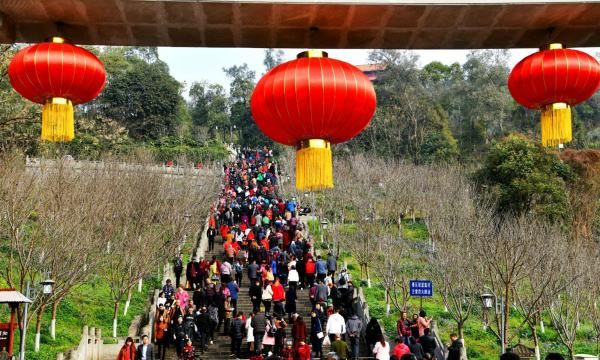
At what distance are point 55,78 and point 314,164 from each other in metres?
2.15

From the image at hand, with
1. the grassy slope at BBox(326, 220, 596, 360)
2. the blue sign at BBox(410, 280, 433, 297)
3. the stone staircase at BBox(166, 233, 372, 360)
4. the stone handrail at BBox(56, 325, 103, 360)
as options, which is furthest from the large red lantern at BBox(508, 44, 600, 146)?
the grassy slope at BBox(326, 220, 596, 360)

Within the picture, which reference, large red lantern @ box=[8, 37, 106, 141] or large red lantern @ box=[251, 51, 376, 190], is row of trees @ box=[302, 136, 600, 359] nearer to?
large red lantern @ box=[251, 51, 376, 190]

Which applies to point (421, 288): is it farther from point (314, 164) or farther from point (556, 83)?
point (314, 164)

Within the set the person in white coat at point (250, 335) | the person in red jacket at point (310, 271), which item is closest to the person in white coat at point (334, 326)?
the person in white coat at point (250, 335)

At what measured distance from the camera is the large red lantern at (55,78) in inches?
233

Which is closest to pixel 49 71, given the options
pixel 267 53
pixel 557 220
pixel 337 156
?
pixel 557 220

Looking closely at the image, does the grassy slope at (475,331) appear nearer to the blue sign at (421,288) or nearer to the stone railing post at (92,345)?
the blue sign at (421,288)

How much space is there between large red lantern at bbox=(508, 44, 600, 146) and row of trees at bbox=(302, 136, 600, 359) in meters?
11.7

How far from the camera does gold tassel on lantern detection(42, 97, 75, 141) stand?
5980mm

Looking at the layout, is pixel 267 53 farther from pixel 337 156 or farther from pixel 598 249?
pixel 598 249

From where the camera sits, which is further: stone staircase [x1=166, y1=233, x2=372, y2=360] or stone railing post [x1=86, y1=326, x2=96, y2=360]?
stone staircase [x1=166, y1=233, x2=372, y2=360]

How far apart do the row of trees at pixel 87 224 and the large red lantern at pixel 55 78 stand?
10728 millimetres

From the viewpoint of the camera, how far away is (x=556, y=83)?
6.23 meters

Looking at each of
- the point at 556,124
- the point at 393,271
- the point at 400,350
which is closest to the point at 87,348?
the point at 400,350
